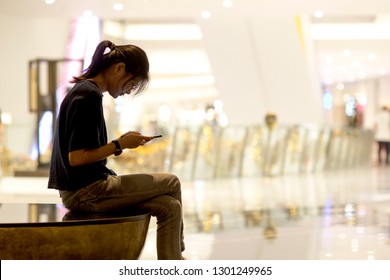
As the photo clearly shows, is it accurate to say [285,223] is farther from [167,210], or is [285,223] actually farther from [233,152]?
[233,152]

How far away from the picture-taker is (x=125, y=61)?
13.3 feet

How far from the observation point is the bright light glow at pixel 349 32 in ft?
83.4

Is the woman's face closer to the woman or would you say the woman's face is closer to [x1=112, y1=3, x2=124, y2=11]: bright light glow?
the woman

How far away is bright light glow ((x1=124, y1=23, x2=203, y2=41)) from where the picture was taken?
26.5 metres

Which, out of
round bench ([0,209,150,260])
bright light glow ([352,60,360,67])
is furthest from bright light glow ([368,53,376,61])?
round bench ([0,209,150,260])

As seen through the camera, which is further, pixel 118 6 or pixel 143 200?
pixel 118 6

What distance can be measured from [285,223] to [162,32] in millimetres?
19197

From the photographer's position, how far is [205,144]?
16.9 meters

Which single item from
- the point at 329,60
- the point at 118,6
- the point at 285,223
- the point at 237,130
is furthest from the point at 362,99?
the point at 285,223

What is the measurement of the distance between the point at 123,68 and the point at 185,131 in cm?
1229

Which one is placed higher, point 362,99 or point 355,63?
point 355,63

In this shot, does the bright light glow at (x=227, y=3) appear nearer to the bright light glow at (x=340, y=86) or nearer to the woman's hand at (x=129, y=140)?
the woman's hand at (x=129, y=140)
